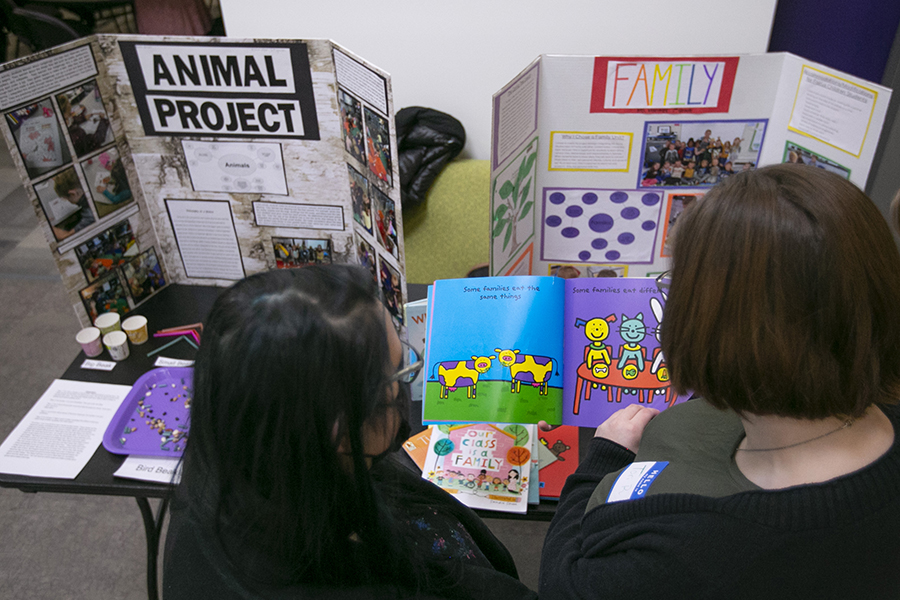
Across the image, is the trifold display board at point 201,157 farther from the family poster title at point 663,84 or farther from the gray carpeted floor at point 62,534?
the gray carpeted floor at point 62,534

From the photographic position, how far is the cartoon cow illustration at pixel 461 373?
131cm

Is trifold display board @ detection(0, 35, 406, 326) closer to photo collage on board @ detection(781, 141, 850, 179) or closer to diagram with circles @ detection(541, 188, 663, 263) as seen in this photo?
diagram with circles @ detection(541, 188, 663, 263)

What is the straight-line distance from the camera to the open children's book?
1.31 meters

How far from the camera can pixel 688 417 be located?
1.02 m

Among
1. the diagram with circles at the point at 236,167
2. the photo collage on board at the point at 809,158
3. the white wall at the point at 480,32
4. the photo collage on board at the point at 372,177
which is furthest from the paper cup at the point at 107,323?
the photo collage on board at the point at 809,158

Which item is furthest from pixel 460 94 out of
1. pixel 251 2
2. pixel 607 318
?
pixel 607 318

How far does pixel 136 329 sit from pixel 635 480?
1.28 m

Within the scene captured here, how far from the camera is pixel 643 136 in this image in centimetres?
154

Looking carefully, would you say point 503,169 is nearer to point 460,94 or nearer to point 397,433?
point 397,433

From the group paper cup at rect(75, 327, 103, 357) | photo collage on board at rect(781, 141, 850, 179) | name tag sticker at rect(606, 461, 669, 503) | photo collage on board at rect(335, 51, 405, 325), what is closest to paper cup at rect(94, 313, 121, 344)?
paper cup at rect(75, 327, 103, 357)

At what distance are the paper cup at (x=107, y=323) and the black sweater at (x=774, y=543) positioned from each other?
4.47 ft

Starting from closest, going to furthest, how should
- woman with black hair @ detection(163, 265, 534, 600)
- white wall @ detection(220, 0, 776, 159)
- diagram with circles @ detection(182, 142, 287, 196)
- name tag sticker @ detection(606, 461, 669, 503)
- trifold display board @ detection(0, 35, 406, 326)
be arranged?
woman with black hair @ detection(163, 265, 534, 600) < name tag sticker @ detection(606, 461, 669, 503) < trifold display board @ detection(0, 35, 406, 326) < diagram with circles @ detection(182, 142, 287, 196) < white wall @ detection(220, 0, 776, 159)

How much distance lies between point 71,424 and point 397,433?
37.2 inches

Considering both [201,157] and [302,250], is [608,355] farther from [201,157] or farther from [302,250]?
[201,157]
